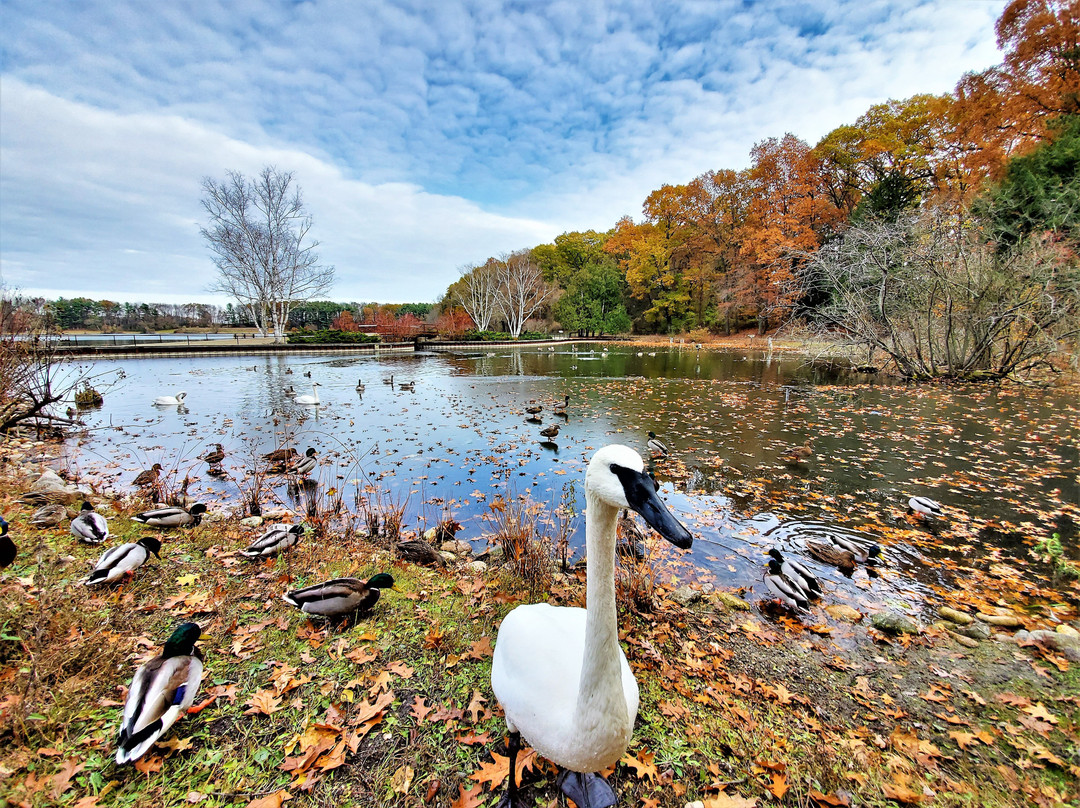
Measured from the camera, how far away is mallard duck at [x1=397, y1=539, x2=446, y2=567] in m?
4.20

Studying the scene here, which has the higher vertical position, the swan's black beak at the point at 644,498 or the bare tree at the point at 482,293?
the bare tree at the point at 482,293

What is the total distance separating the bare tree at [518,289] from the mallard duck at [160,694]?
41.2 meters

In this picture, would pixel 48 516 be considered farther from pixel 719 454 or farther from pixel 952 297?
pixel 952 297

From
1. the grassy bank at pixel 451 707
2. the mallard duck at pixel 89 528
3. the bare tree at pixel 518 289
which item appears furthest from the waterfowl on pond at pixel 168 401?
the bare tree at pixel 518 289

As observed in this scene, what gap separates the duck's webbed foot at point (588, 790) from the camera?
1981 millimetres

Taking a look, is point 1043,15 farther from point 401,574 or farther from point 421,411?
point 401,574

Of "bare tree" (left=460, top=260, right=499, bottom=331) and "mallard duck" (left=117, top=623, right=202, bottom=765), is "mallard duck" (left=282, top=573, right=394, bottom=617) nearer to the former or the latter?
"mallard duck" (left=117, top=623, right=202, bottom=765)

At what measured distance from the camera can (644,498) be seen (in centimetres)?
162

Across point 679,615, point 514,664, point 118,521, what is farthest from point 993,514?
point 118,521

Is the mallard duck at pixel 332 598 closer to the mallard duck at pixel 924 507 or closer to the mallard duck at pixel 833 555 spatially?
the mallard duck at pixel 833 555

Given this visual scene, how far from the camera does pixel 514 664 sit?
205 centimetres

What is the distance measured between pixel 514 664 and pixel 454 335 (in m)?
39.2

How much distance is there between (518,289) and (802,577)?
41.9 metres

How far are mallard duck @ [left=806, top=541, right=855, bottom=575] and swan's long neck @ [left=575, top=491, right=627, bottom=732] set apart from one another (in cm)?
401
